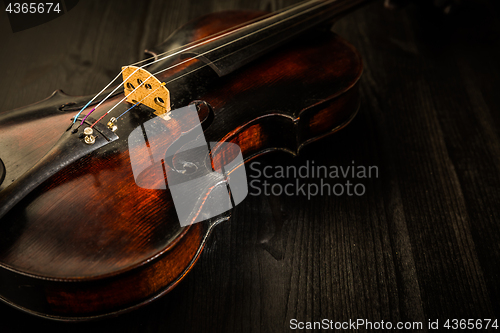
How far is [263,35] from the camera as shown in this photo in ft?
4.24

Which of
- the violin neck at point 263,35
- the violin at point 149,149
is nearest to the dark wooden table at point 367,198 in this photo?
the violin at point 149,149

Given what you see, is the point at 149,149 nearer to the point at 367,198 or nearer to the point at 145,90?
the point at 145,90

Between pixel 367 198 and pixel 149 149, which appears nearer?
pixel 149 149

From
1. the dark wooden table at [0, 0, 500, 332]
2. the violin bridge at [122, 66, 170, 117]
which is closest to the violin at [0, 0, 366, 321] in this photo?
the violin bridge at [122, 66, 170, 117]

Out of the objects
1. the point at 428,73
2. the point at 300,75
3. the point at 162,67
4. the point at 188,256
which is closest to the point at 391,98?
the point at 428,73

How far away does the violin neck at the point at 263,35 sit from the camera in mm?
1207

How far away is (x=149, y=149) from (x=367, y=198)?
0.69m

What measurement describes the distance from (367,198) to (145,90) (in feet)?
2.43

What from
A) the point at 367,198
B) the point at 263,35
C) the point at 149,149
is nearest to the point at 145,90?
the point at 149,149

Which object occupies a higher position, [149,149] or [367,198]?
[149,149]

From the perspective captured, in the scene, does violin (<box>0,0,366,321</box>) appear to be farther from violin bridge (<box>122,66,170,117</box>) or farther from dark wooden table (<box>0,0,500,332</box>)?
dark wooden table (<box>0,0,500,332</box>)

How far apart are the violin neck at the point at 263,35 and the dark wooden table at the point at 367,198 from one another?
0.34 metres

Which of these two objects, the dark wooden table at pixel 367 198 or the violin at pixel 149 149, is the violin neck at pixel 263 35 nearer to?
the violin at pixel 149 149

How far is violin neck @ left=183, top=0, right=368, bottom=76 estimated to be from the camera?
1207 mm
